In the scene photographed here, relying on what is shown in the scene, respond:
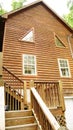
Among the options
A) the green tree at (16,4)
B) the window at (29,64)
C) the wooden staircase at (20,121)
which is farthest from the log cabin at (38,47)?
the green tree at (16,4)

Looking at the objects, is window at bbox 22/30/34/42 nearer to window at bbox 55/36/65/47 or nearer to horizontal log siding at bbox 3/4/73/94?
horizontal log siding at bbox 3/4/73/94

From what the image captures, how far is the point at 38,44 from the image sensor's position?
1211 centimetres

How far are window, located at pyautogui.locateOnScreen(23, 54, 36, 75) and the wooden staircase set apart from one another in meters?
5.30

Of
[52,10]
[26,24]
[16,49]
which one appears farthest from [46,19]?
[16,49]

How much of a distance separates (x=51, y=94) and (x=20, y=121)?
6.28 ft

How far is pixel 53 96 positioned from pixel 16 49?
17.7 feet

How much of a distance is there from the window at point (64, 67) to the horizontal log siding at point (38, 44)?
0.29 metres

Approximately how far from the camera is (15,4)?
19.4 metres

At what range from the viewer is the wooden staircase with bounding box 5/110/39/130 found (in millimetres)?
4776

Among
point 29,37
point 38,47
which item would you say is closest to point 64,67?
point 38,47

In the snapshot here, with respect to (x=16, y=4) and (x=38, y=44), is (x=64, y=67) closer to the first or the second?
(x=38, y=44)

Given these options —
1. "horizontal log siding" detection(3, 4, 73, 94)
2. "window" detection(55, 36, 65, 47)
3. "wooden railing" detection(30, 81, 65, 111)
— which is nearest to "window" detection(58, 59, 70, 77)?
"horizontal log siding" detection(3, 4, 73, 94)

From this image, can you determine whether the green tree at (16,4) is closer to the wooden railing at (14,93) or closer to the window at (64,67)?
the window at (64,67)

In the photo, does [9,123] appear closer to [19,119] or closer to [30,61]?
[19,119]
